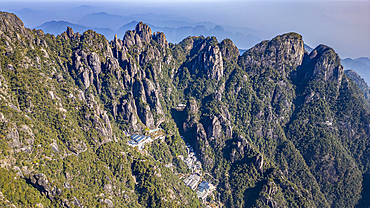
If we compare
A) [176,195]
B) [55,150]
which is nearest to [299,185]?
[176,195]

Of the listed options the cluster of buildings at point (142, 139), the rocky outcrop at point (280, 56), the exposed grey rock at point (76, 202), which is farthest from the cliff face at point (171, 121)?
the cluster of buildings at point (142, 139)

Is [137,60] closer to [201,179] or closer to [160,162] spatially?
[160,162]

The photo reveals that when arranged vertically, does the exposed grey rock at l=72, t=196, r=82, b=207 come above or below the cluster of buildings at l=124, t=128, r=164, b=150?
above

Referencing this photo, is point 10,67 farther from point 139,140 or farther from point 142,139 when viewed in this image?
point 142,139

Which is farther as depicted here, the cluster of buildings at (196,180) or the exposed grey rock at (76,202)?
the cluster of buildings at (196,180)

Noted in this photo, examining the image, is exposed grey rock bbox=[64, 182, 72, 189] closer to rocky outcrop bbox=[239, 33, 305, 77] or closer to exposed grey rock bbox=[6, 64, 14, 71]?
exposed grey rock bbox=[6, 64, 14, 71]

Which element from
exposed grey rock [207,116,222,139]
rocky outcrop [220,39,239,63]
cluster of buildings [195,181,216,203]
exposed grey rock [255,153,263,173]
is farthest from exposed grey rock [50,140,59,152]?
rocky outcrop [220,39,239,63]

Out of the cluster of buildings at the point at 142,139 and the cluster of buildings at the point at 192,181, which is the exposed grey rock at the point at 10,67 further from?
the cluster of buildings at the point at 192,181

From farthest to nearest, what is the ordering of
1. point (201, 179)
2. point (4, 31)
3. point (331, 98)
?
point (331, 98) → point (201, 179) → point (4, 31)
